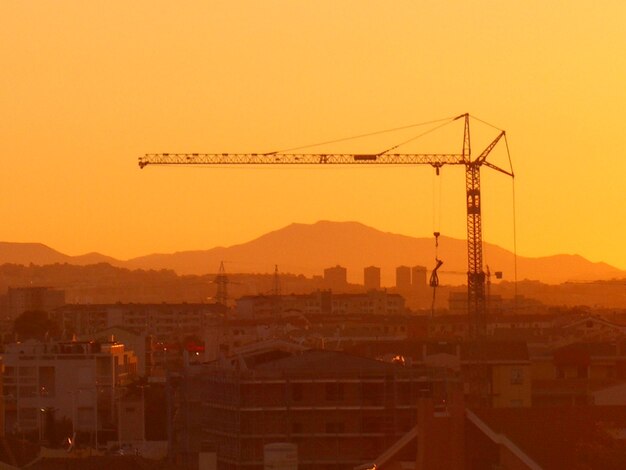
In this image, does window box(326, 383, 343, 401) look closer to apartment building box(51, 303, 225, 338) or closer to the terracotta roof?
the terracotta roof

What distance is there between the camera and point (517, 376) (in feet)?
151

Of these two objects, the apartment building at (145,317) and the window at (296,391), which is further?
the apartment building at (145,317)

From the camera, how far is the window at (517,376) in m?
45.7

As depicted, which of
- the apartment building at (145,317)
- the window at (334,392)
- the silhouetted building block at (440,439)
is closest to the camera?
the silhouetted building block at (440,439)

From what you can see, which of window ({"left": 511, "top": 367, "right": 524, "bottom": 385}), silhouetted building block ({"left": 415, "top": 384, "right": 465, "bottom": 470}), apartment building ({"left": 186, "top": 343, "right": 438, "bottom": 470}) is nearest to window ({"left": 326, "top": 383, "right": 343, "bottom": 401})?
apartment building ({"left": 186, "top": 343, "right": 438, "bottom": 470})

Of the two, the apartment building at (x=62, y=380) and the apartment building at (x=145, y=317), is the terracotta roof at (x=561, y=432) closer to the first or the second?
the apartment building at (x=62, y=380)

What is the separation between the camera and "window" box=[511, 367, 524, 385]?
45688 mm

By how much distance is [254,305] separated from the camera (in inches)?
5236

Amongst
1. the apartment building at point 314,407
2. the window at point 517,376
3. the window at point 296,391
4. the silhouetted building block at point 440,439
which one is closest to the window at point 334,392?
the apartment building at point 314,407

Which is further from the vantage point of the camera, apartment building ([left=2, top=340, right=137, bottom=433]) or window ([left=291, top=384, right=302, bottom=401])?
apartment building ([left=2, top=340, right=137, bottom=433])

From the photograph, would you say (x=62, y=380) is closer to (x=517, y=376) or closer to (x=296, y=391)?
(x=517, y=376)

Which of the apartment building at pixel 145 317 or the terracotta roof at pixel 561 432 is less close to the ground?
the apartment building at pixel 145 317

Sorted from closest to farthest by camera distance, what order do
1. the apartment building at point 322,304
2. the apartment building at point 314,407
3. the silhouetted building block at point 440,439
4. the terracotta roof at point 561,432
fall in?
the terracotta roof at point 561,432 → the silhouetted building block at point 440,439 → the apartment building at point 314,407 → the apartment building at point 322,304

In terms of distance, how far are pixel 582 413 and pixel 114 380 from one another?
45900mm
